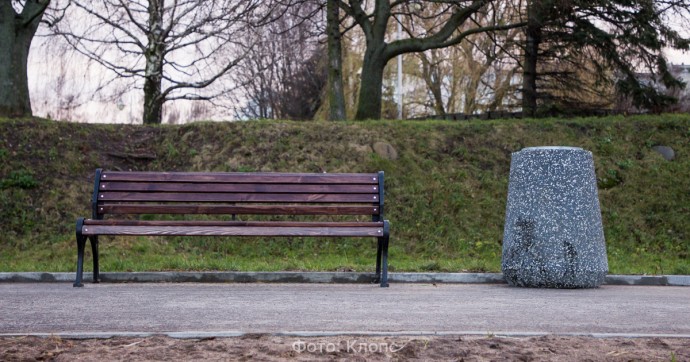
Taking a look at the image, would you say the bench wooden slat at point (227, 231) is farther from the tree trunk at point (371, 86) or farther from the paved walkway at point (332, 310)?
the tree trunk at point (371, 86)

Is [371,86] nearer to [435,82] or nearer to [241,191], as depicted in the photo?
[241,191]

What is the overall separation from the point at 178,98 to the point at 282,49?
619 centimetres

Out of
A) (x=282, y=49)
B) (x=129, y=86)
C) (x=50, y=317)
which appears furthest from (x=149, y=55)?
(x=50, y=317)

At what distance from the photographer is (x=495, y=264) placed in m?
11.4

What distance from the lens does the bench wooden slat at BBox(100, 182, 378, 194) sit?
9.52m

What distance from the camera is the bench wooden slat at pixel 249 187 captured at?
9.52m

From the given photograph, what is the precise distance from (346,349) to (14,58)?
15.4m

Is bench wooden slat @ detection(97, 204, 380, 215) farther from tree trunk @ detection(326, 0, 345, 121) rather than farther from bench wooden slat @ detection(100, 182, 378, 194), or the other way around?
tree trunk @ detection(326, 0, 345, 121)

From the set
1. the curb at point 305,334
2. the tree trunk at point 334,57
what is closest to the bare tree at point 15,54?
the tree trunk at point 334,57

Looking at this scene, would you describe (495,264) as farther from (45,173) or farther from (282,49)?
(282,49)

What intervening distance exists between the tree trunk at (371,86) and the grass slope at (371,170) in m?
2.38

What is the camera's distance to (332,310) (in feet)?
21.0

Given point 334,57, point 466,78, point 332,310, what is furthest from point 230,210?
point 466,78

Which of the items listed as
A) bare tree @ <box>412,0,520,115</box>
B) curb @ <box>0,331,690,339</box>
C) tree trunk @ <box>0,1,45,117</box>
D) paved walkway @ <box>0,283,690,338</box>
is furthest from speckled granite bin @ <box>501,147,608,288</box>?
bare tree @ <box>412,0,520,115</box>
